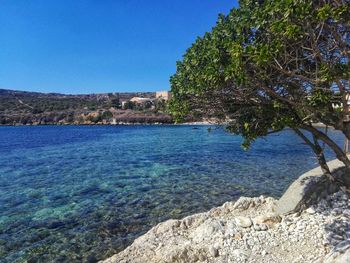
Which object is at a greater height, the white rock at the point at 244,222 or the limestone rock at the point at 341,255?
the limestone rock at the point at 341,255

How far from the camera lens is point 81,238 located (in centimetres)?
961

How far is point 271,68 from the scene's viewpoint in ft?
16.1

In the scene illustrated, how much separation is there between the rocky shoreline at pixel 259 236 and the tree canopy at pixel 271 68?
87.0 inches

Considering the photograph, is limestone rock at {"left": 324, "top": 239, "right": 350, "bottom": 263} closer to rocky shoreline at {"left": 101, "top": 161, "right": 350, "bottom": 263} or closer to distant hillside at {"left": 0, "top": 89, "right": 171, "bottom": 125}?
rocky shoreline at {"left": 101, "top": 161, "right": 350, "bottom": 263}

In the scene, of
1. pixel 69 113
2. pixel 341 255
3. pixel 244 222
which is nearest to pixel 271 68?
pixel 341 255

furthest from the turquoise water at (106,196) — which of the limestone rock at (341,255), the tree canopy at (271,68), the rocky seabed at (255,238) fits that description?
the limestone rock at (341,255)

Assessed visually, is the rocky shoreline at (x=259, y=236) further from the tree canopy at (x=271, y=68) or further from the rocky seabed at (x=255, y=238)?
the tree canopy at (x=271, y=68)

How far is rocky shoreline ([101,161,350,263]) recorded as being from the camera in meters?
6.67

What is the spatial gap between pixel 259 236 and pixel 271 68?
4.30 m

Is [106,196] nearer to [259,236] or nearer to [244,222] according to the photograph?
[244,222]

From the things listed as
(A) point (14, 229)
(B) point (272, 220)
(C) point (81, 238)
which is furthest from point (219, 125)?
(A) point (14, 229)

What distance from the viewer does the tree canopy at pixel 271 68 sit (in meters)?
4.14

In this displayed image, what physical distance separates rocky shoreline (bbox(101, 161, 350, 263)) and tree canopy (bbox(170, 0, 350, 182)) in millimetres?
2210

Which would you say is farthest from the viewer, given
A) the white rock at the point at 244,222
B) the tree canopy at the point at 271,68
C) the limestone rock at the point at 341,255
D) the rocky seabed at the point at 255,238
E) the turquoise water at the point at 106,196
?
the turquoise water at the point at 106,196
